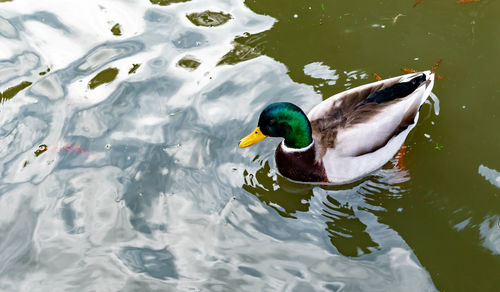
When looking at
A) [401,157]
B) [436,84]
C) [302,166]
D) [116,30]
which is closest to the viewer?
[302,166]

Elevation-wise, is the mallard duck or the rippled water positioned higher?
the mallard duck

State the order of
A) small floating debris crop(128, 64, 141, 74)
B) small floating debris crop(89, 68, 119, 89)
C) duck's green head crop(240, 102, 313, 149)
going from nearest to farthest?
duck's green head crop(240, 102, 313, 149)
small floating debris crop(89, 68, 119, 89)
small floating debris crop(128, 64, 141, 74)

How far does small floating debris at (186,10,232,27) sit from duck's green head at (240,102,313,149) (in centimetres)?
211

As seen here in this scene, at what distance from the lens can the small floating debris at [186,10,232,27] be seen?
5840mm

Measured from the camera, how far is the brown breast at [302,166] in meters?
4.29

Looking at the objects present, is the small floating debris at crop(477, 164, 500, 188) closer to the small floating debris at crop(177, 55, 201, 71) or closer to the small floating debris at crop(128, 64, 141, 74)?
the small floating debris at crop(177, 55, 201, 71)

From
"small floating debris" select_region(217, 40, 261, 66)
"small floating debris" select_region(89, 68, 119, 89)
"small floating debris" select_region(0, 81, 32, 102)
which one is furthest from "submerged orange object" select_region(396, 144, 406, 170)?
"small floating debris" select_region(0, 81, 32, 102)

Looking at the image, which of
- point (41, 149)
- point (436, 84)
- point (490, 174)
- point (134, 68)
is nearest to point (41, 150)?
point (41, 149)

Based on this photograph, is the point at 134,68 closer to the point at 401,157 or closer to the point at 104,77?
the point at 104,77

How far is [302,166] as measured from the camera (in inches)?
171

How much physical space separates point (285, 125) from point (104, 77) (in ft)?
6.97

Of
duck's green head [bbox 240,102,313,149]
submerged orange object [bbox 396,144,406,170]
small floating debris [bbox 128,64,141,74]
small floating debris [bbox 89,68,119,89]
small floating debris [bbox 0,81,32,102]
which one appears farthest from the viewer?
small floating debris [bbox 128,64,141,74]

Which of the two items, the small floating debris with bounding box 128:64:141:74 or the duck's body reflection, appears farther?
the small floating debris with bounding box 128:64:141:74

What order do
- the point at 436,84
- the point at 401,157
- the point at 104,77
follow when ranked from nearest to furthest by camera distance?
the point at 401,157 → the point at 436,84 → the point at 104,77
